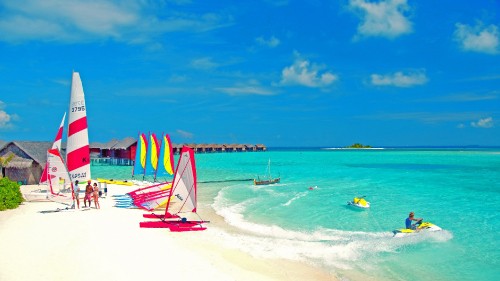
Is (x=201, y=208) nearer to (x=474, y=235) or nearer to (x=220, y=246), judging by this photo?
(x=220, y=246)

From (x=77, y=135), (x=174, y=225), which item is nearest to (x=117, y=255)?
(x=174, y=225)

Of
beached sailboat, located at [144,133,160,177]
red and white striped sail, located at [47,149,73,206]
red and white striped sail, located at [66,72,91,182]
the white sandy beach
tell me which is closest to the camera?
the white sandy beach

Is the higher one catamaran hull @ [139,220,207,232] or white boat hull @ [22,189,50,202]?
white boat hull @ [22,189,50,202]

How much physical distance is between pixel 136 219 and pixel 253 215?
5.94m

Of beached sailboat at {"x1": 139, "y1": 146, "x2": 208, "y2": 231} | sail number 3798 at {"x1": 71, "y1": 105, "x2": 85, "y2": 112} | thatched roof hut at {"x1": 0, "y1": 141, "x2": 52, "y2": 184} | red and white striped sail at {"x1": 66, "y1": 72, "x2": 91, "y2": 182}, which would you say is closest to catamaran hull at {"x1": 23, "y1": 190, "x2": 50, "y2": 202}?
red and white striped sail at {"x1": 66, "y1": 72, "x2": 91, "y2": 182}

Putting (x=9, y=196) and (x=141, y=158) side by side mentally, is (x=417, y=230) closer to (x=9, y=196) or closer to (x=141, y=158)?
(x=9, y=196)

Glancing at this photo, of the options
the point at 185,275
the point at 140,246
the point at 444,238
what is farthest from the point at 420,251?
the point at 140,246

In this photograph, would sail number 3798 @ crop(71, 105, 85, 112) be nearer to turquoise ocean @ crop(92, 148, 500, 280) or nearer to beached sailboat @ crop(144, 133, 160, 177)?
turquoise ocean @ crop(92, 148, 500, 280)

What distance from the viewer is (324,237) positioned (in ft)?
50.7

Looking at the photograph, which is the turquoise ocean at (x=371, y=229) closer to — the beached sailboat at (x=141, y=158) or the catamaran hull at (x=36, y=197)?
the beached sailboat at (x=141, y=158)

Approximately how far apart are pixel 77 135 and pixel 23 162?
13.9 meters

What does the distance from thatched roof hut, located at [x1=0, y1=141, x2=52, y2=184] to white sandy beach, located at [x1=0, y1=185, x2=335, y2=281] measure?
509 inches

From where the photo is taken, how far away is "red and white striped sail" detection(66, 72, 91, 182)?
15609mm

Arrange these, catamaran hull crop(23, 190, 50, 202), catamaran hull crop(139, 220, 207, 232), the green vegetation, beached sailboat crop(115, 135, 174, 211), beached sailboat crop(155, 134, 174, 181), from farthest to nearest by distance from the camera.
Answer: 1. beached sailboat crop(155, 134, 174, 181)
2. catamaran hull crop(23, 190, 50, 202)
3. beached sailboat crop(115, 135, 174, 211)
4. the green vegetation
5. catamaran hull crop(139, 220, 207, 232)
